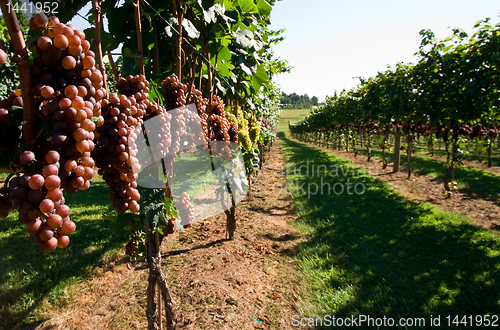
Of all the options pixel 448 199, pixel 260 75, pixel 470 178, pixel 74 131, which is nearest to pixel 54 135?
pixel 74 131

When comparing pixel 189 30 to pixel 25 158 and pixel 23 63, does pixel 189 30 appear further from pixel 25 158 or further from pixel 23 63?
pixel 25 158

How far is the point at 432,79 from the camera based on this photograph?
7020 mm

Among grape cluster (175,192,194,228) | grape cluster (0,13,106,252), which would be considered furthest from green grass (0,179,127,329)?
grape cluster (0,13,106,252)

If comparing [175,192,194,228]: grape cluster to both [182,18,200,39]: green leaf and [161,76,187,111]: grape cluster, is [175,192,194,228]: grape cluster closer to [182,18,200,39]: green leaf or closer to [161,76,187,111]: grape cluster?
[161,76,187,111]: grape cluster

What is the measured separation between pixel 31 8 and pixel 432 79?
8.02 m

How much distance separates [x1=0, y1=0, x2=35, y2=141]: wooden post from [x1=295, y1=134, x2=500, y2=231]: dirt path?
24.9 ft

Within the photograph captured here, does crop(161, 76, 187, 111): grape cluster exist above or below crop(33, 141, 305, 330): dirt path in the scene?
→ above

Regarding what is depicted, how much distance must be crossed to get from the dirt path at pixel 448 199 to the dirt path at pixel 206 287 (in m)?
4.44

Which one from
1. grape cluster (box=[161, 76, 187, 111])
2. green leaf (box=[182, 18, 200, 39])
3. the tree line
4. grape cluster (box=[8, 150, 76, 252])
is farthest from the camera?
the tree line

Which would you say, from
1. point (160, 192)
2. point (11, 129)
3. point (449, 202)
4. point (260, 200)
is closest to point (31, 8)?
point (160, 192)

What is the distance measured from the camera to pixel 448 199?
8.05m

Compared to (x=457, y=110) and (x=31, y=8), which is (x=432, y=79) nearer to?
(x=457, y=110)

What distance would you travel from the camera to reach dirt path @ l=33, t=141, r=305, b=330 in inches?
115

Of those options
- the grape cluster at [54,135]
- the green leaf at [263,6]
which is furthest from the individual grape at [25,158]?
the green leaf at [263,6]
